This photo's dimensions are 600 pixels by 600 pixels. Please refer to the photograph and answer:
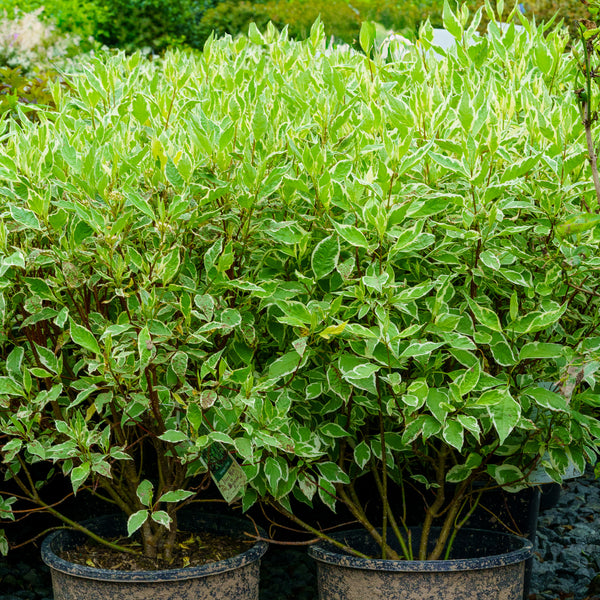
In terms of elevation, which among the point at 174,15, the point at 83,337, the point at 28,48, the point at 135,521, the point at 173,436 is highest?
the point at 174,15

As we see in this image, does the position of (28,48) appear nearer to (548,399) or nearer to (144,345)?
(144,345)

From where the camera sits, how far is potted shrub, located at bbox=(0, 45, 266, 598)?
1870 mm

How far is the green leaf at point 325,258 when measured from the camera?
191 centimetres

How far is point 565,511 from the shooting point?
383 cm

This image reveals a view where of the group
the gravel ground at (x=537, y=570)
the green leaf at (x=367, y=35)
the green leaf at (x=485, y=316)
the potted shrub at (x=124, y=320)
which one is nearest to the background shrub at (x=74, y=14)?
the green leaf at (x=367, y=35)

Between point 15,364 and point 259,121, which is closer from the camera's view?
point 259,121

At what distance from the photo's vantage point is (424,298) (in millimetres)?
2080

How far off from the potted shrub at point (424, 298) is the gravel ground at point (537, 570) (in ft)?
2.57

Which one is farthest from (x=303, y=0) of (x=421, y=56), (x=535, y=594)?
(x=535, y=594)

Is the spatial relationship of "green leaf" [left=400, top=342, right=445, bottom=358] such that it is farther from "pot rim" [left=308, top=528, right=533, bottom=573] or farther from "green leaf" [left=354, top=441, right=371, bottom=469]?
"pot rim" [left=308, top=528, right=533, bottom=573]

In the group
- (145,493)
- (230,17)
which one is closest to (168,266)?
(145,493)

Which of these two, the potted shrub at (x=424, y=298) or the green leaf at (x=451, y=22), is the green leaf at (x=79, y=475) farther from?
the green leaf at (x=451, y=22)

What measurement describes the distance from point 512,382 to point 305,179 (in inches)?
29.1

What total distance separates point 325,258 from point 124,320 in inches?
20.0
